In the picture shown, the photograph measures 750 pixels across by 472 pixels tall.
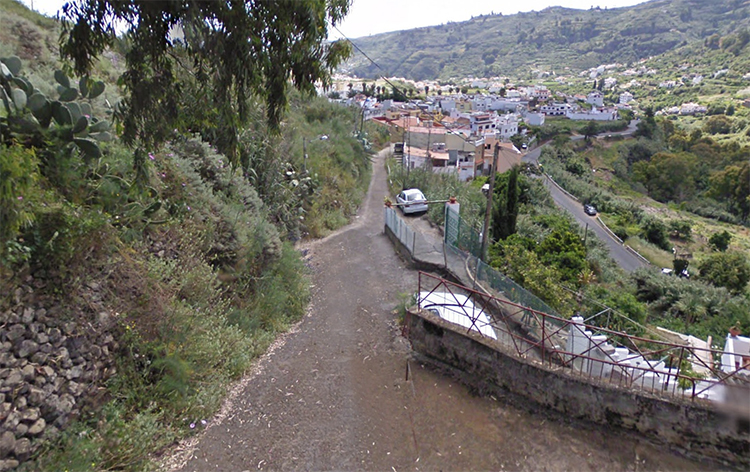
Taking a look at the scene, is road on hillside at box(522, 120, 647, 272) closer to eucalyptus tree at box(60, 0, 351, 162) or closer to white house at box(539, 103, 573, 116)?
eucalyptus tree at box(60, 0, 351, 162)

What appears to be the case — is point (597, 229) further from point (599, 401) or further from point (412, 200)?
point (599, 401)

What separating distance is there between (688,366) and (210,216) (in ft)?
29.0

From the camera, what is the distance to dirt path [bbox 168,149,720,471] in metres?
5.77

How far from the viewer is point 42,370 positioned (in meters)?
4.92

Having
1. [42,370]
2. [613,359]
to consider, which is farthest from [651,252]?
[42,370]

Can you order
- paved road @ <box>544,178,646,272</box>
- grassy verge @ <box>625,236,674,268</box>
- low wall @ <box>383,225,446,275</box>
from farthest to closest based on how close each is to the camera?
grassy verge @ <box>625,236,674,268</box>
paved road @ <box>544,178,646,272</box>
low wall @ <box>383,225,446,275</box>

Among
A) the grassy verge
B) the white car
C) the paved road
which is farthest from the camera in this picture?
the grassy verge

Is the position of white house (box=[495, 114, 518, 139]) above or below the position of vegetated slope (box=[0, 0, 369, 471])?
below

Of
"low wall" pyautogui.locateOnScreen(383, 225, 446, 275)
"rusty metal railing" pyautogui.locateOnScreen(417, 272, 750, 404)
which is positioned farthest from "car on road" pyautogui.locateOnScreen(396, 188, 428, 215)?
"rusty metal railing" pyautogui.locateOnScreen(417, 272, 750, 404)

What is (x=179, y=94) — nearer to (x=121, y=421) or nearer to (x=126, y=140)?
(x=126, y=140)

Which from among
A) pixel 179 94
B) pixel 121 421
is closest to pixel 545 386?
pixel 121 421

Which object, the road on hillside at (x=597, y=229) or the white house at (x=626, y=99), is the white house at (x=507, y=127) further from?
the white house at (x=626, y=99)

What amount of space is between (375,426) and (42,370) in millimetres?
4103

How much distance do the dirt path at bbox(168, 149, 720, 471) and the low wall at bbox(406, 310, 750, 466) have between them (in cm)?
21
